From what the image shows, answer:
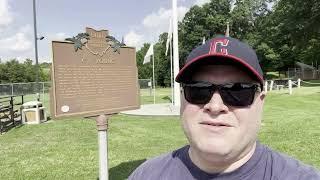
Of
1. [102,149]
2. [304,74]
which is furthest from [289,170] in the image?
[304,74]

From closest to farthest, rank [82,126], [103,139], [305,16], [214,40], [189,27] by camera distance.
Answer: [214,40], [103,139], [82,126], [305,16], [189,27]

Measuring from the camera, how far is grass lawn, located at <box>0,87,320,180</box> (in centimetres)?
885

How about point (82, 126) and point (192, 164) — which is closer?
point (192, 164)

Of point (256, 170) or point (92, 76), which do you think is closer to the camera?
point (256, 170)

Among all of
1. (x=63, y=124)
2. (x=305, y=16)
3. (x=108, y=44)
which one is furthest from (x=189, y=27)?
(x=108, y=44)

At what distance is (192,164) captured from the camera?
2070 mm

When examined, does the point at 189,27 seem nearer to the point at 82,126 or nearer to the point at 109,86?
the point at 82,126

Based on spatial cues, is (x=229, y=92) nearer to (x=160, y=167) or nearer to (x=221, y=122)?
(x=221, y=122)

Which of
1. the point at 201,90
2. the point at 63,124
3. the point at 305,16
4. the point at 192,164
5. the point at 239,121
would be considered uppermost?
the point at 305,16

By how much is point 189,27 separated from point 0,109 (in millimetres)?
59898

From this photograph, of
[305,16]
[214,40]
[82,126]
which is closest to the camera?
[214,40]

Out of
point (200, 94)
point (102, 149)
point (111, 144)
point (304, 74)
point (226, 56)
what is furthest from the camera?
point (304, 74)

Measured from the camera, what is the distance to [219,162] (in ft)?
6.32

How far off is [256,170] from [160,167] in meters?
0.45
